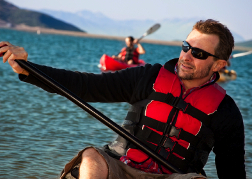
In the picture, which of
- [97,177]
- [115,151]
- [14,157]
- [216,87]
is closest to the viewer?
[97,177]

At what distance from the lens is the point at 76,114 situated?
274 inches

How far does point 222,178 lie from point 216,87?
0.66 m

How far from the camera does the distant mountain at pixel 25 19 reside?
502ft

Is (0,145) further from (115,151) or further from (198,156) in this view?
(198,156)

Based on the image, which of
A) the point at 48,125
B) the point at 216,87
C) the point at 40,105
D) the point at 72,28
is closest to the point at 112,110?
the point at 40,105

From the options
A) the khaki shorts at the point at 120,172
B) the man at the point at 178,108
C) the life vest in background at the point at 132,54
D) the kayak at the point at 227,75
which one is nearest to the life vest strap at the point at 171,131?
the man at the point at 178,108

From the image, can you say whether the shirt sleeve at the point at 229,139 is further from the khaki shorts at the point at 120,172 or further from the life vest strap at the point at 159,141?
the khaki shorts at the point at 120,172

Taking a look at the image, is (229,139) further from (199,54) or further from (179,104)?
(199,54)

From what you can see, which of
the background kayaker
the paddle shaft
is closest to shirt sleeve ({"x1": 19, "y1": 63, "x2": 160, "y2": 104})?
the paddle shaft

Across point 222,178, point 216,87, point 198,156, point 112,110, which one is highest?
point 216,87

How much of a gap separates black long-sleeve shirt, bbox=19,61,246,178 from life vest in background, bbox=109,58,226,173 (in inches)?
2.6

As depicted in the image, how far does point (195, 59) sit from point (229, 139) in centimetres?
61

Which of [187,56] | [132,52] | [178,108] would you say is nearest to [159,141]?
[178,108]

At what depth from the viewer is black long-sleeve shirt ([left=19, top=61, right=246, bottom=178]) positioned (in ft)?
8.02
